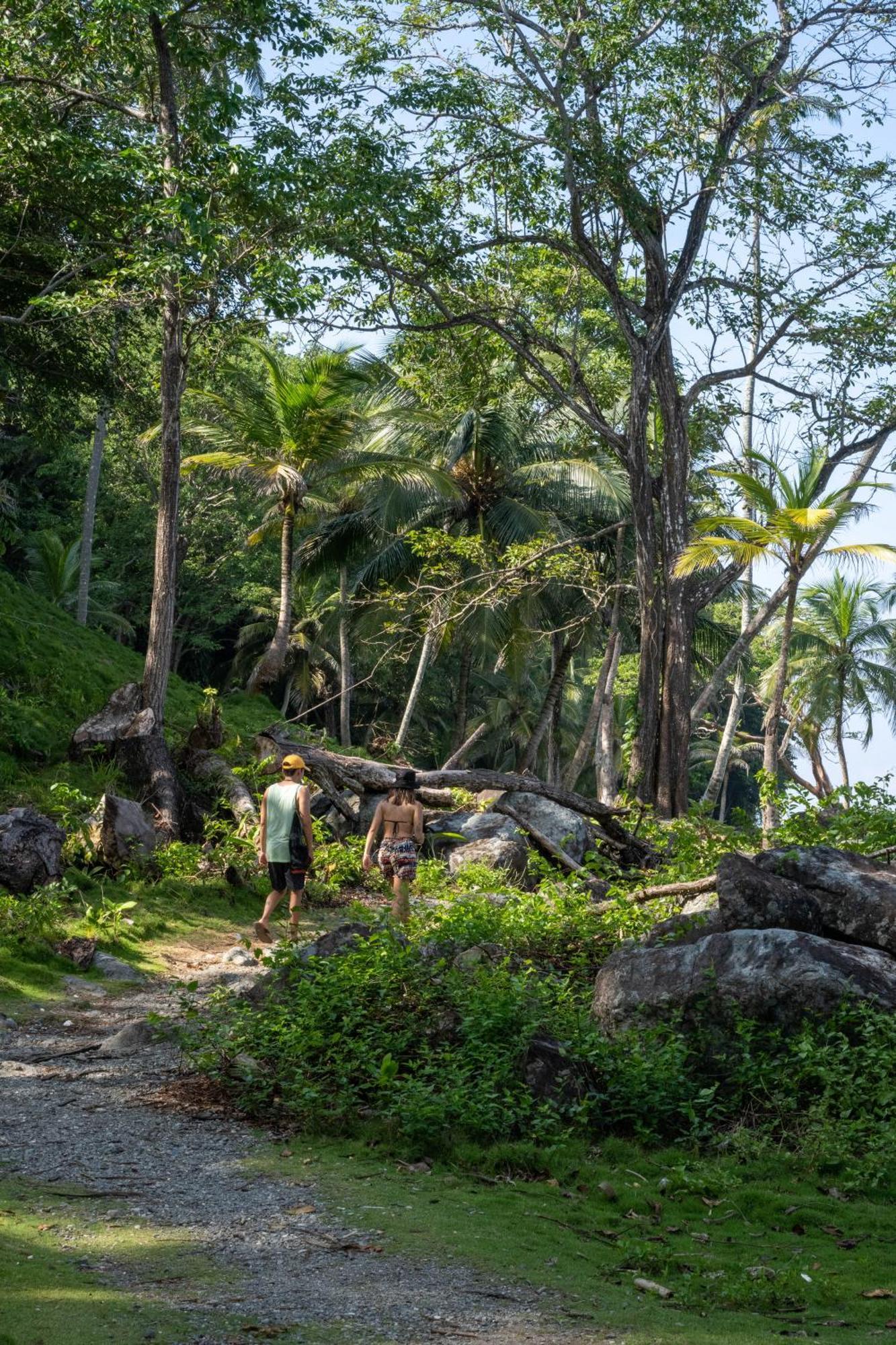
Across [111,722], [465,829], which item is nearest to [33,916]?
[111,722]

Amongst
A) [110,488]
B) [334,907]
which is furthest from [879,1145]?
[110,488]

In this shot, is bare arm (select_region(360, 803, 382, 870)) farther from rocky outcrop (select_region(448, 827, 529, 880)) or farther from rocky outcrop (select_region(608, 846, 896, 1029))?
rocky outcrop (select_region(448, 827, 529, 880))

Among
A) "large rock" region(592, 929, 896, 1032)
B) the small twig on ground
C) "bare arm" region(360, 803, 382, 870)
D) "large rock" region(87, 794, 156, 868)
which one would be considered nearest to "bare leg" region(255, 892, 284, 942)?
"bare arm" region(360, 803, 382, 870)

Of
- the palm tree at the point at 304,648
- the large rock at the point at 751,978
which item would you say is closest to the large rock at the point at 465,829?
the large rock at the point at 751,978

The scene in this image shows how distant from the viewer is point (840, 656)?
140 feet

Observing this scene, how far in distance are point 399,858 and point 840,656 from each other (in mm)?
34251

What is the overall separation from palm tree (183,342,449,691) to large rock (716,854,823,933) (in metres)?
13.9

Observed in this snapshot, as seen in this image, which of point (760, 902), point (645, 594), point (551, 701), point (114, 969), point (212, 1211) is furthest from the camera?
point (551, 701)

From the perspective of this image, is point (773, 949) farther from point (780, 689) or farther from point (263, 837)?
point (780, 689)

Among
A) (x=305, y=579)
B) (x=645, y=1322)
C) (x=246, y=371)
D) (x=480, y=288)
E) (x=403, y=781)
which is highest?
(x=246, y=371)

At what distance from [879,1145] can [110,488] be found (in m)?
33.3

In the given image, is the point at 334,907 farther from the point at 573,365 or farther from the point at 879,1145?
the point at 573,365

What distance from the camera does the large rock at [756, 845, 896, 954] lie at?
863 centimetres

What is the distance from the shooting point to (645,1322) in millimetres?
4520
